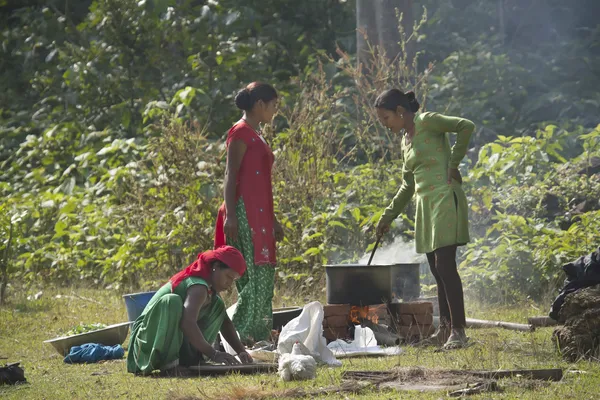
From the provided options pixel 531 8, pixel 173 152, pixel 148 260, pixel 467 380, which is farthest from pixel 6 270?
pixel 531 8

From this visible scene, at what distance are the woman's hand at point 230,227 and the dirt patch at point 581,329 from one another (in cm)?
253

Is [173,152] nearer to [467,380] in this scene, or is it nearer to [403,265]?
[403,265]

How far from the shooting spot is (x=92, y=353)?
298 inches

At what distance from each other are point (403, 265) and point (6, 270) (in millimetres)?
5139

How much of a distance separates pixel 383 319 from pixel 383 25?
6568mm

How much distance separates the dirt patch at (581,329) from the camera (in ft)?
20.5

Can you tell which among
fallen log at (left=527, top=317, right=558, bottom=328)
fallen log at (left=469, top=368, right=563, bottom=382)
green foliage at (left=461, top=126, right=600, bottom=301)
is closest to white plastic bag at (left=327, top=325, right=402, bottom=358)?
fallen log at (left=527, top=317, right=558, bottom=328)

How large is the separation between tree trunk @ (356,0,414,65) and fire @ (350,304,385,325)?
6.11 metres

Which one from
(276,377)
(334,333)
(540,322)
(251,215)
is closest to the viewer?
(276,377)

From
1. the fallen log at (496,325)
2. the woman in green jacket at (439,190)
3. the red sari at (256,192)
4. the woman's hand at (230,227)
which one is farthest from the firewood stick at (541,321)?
the woman's hand at (230,227)

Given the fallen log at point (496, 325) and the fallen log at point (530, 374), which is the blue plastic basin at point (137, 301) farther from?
the fallen log at point (530, 374)

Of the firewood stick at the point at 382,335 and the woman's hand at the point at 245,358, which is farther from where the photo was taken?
the firewood stick at the point at 382,335

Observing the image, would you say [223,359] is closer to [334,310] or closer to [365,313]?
[334,310]

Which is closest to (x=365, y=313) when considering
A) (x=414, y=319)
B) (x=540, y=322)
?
(x=414, y=319)
